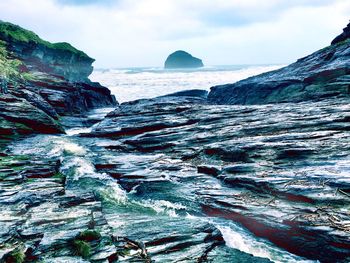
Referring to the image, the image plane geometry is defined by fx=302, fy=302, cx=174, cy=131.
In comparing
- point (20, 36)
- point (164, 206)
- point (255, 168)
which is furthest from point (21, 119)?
point (20, 36)

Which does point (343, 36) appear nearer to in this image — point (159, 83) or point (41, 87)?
point (41, 87)

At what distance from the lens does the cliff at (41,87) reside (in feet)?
90.8

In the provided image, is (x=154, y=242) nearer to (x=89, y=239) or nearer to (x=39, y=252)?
(x=89, y=239)

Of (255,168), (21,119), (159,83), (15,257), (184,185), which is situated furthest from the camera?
(159,83)

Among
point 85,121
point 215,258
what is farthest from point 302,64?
point 215,258

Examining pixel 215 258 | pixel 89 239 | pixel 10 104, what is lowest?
pixel 215 258

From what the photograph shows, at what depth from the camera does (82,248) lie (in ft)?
30.1

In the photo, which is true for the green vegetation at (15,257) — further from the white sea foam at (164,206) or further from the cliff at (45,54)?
the cliff at (45,54)

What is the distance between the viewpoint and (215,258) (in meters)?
9.36

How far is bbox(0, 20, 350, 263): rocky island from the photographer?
9.73 m

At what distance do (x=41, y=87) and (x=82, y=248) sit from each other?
1539 inches

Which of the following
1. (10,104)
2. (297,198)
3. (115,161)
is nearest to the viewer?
(297,198)

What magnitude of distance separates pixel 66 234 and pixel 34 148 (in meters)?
14.5

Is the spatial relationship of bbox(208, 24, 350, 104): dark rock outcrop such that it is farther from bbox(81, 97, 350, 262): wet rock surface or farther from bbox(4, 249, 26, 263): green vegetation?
bbox(4, 249, 26, 263): green vegetation
